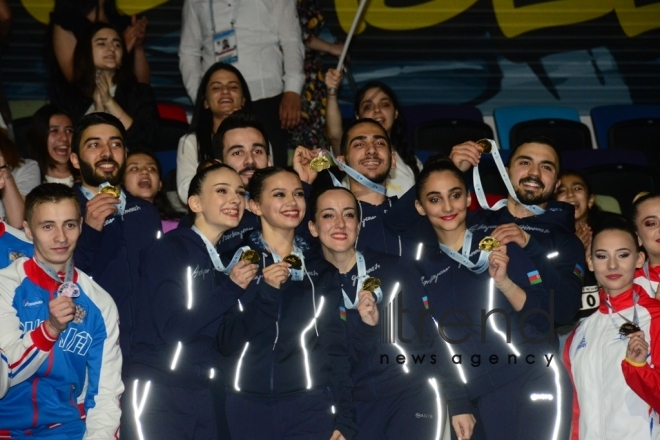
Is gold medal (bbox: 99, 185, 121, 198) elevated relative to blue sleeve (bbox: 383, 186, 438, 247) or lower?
elevated

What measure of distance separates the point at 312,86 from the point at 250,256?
3225 mm

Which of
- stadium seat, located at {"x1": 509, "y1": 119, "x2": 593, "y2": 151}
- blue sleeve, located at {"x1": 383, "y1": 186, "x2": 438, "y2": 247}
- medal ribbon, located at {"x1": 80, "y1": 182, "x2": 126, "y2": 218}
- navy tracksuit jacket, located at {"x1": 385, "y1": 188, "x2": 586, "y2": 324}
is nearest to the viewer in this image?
navy tracksuit jacket, located at {"x1": 385, "y1": 188, "x2": 586, "y2": 324}

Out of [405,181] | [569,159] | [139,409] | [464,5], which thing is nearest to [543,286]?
[405,181]

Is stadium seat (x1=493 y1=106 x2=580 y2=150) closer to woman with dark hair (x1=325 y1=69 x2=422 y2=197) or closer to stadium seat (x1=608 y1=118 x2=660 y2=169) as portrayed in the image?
stadium seat (x1=608 y1=118 x2=660 y2=169)

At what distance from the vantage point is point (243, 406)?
16.0ft

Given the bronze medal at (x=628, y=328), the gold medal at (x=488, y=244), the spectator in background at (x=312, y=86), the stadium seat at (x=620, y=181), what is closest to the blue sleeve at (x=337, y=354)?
the gold medal at (x=488, y=244)

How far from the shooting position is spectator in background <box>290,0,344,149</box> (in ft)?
24.9

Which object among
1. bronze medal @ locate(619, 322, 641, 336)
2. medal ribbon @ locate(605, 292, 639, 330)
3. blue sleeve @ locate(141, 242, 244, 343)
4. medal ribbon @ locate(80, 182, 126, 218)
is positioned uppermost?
medal ribbon @ locate(80, 182, 126, 218)

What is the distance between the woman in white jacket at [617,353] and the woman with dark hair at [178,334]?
69.7 inches

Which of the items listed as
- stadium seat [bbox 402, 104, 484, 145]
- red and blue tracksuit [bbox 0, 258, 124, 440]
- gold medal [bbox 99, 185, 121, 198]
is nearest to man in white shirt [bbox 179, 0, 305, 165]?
stadium seat [bbox 402, 104, 484, 145]

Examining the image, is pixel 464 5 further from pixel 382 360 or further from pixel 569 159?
pixel 382 360

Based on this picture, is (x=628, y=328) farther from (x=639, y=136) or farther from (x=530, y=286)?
(x=639, y=136)

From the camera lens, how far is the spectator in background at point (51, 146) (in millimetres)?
6559

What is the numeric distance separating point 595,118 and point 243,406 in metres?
5.71
